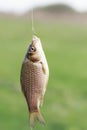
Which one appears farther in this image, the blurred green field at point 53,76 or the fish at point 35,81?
the blurred green field at point 53,76

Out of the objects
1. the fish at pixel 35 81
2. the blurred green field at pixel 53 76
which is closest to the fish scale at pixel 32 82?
the fish at pixel 35 81

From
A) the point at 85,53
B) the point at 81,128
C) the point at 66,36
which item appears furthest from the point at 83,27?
the point at 81,128

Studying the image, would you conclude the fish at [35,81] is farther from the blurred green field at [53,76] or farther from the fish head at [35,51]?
the blurred green field at [53,76]

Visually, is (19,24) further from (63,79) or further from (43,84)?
(43,84)

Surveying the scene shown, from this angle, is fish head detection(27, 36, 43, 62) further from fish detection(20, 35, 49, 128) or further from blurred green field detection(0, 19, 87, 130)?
blurred green field detection(0, 19, 87, 130)

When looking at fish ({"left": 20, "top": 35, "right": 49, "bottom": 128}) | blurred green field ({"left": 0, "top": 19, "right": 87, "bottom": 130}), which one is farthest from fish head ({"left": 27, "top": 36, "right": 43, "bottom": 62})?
blurred green field ({"left": 0, "top": 19, "right": 87, "bottom": 130})

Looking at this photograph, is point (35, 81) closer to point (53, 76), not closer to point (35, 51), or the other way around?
point (35, 51)

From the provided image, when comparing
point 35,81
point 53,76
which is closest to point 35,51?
point 35,81
